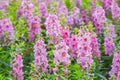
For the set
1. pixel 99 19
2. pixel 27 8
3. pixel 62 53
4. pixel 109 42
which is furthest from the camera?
pixel 27 8

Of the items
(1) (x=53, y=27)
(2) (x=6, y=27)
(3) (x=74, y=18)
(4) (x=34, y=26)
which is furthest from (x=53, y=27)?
(3) (x=74, y=18)

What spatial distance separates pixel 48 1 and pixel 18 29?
2572 mm

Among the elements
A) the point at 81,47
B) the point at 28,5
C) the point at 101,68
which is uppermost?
the point at 28,5

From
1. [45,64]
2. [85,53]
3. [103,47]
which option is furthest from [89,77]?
[103,47]

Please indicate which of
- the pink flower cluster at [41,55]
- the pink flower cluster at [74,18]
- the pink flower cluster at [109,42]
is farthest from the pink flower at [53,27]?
the pink flower cluster at [74,18]

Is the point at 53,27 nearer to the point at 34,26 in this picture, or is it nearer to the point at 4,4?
the point at 34,26

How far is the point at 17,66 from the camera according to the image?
6410 millimetres

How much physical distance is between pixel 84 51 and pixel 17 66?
41.5 inches

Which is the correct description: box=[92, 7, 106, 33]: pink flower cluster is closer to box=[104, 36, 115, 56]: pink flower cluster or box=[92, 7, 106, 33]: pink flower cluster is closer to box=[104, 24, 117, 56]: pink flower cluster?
box=[104, 24, 117, 56]: pink flower cluster

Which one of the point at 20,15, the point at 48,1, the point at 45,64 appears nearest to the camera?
the point at 45,64

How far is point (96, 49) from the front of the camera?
6961 mm

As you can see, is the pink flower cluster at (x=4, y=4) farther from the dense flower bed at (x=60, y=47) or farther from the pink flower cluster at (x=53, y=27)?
the pink flower cluster at (x=53, y=27)

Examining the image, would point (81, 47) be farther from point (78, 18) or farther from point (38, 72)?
point (78, 18)

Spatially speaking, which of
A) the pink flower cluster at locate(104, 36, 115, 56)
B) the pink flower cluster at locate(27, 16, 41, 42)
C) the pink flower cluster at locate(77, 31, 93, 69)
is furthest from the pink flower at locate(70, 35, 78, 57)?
the pink flower cluster at locate(27, 16, 41, 42)
